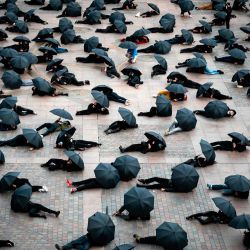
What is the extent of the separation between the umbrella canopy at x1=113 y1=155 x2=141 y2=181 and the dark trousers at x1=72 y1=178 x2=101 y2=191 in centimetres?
98

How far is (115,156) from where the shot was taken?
77.4ft

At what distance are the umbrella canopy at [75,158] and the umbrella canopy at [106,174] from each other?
1.08 meters

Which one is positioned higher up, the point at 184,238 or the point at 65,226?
the point at 184,238

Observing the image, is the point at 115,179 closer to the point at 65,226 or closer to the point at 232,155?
the point at 65,226

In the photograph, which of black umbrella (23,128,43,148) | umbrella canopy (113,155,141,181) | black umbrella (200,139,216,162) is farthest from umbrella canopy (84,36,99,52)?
umbrella canopy (113,155,141,181)

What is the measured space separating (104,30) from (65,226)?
61.6 feet

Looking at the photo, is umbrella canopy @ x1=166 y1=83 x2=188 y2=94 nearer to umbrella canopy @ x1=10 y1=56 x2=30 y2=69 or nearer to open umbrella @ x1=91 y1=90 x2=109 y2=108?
open umbrella @ x1=91 y1=90 x2=109 y2=108

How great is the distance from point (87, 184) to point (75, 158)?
1.13 m

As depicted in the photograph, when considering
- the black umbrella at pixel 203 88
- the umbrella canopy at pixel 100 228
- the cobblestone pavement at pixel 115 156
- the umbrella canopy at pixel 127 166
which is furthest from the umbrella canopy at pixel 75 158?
the black umbrella at pixel 203 88

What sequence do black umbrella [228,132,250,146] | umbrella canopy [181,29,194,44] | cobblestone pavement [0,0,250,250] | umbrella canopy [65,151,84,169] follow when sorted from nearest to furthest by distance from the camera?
cobblestone pavement [0,0,250,250] → umbrella canopy [65,151,84,169] → black umbrella [228,132,250,146] → umbrella canopy [181,29,194,44]

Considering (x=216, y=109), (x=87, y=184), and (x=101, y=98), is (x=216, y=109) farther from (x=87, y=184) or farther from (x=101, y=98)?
(x=87, y=184)

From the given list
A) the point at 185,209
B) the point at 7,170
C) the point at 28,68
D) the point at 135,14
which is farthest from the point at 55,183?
the point at 135,14

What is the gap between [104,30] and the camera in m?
35.8

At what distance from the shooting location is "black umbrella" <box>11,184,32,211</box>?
19578 mm
